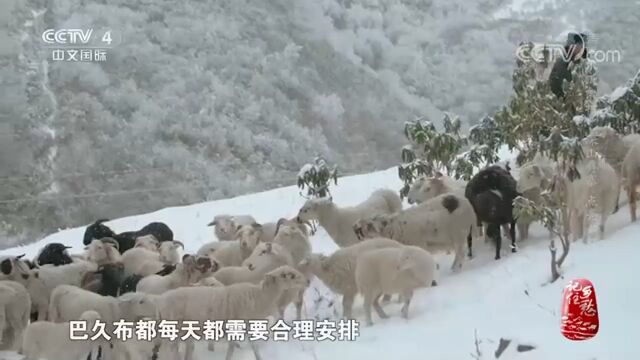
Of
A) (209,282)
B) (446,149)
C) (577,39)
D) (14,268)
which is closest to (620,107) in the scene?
(577,39)

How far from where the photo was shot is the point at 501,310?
304cm

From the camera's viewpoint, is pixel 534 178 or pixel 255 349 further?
pixel 534 178

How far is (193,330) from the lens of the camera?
3.13 metres

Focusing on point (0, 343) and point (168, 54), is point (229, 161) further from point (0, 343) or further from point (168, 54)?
point (0, 343)

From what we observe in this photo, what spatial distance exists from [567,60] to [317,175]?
3.95 feet

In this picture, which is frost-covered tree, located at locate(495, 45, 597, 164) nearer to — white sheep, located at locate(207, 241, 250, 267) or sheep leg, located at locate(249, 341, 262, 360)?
white sheep, located at locate(207, 241, 250, 267)

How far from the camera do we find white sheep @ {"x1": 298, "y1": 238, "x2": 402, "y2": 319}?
3.62 m

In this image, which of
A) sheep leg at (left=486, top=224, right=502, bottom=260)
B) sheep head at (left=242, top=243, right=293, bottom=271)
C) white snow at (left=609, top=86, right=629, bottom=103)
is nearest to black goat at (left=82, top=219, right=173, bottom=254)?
sheep head at (left=242, top=243, right=293, bottom=271)

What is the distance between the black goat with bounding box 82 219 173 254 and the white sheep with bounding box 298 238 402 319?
0.79 m

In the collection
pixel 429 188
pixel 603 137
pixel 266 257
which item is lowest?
pixel 266 257

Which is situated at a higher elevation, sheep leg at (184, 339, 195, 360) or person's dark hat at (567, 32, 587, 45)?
person's dark hat at (567, 32, 587, 45)

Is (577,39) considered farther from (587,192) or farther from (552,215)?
(552,215)

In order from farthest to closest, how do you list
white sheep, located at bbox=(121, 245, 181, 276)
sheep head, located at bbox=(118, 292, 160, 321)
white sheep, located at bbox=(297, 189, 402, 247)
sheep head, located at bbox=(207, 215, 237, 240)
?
white sheep, located at bbox=(297, 189, 402, 247) < sheep head, located at bbox=(207, 215, 237, 240) < white sheep, located at bbox=(121, 245, 181, 276) < sheep head, located at bbox=(118, 292, 160, 321)

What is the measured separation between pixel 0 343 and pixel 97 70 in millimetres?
1099
